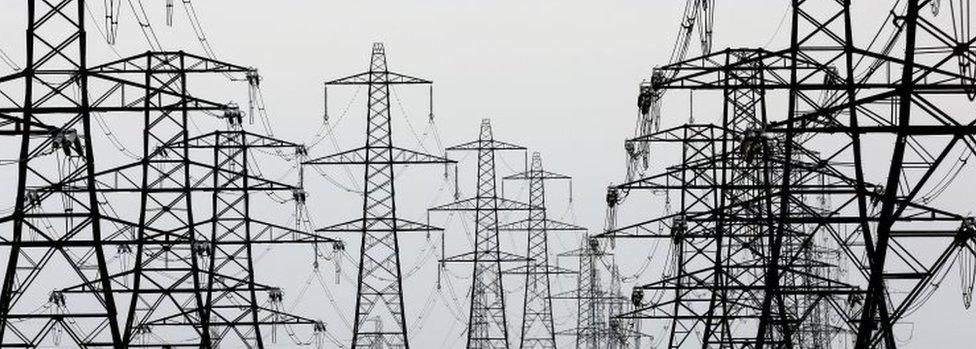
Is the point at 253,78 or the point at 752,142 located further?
the point at 253,78

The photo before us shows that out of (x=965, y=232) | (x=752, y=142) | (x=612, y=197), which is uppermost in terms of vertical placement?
(x=612, y=197)

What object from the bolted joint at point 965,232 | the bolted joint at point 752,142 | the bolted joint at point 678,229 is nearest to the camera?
the bolted joint at point 965,232

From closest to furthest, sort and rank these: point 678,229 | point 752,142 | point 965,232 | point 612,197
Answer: point 965,232
point 752,142
point 678,229
point 612,197

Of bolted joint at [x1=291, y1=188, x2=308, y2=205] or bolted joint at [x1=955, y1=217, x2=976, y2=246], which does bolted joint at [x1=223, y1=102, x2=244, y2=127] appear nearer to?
bolted joint at [x1=291, y1=188, x2=308, y2=205]

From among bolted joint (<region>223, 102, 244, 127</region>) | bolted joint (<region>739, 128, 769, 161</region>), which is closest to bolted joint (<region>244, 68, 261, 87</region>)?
bolted joint (<region>223, 102, 244, 127</region>)

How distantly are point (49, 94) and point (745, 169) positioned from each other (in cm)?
1931

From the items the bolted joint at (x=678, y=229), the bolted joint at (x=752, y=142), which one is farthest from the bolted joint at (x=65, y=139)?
the bolted joint at (x=678, y=229)

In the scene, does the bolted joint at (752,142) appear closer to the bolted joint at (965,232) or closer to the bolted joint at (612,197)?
the bolted joint at (965,232)

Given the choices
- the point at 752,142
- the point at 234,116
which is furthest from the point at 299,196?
the point at 752,142

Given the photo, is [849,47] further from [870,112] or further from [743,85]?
[743,85]

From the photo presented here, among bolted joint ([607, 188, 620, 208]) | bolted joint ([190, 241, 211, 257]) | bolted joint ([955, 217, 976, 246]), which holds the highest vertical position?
bolted joint ([607, 188, 620, 208])

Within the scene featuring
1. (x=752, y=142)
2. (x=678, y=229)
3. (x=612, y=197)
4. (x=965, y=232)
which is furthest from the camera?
(x=612, y=197)

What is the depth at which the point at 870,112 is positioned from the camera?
107 ft

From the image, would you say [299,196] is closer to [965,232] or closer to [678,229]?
[678,229]
